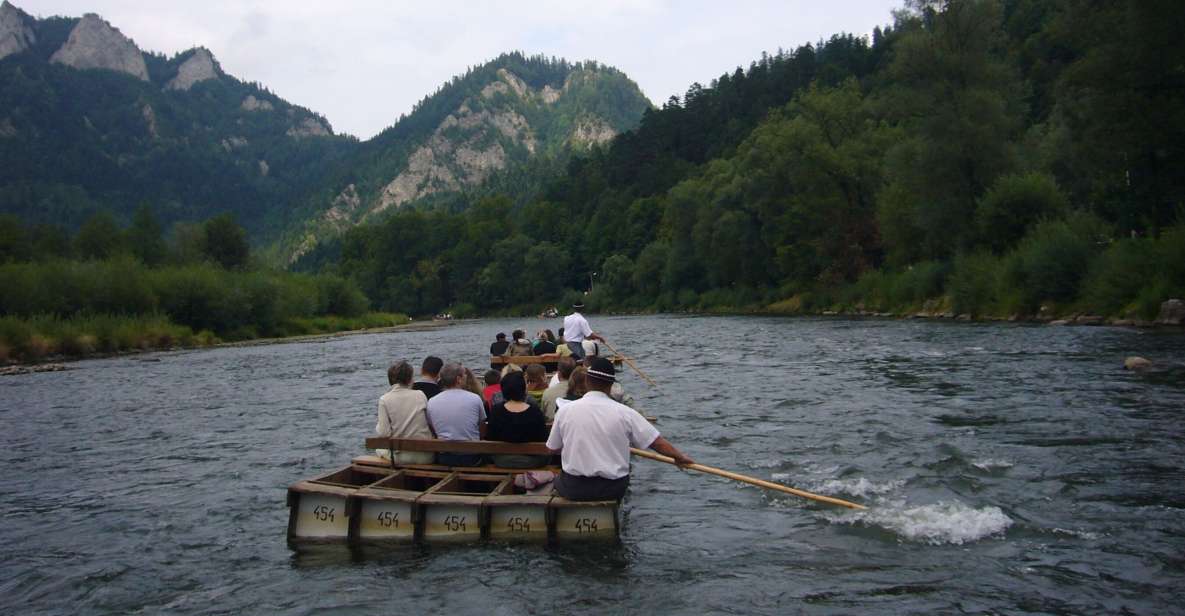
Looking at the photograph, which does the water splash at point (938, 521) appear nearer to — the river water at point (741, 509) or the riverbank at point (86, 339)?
the river water at point (741, 509)

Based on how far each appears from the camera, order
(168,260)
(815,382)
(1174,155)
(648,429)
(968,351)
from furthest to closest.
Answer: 1. (168,260)
2. (1174,155)
3. (968,351)
4. (815,382)
5. (648,429)

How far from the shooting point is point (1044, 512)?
9430mm

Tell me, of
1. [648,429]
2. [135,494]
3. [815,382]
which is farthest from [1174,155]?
[135,494]

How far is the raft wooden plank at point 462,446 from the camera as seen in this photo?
10250mm

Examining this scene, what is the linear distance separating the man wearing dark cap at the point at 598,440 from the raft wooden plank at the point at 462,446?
3.73 feet

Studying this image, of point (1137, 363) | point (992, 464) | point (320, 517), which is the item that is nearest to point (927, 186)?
point (1137, 363)

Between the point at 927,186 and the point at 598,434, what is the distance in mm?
40241

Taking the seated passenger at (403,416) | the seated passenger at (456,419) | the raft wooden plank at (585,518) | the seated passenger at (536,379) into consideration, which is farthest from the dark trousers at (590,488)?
the seated passenger at (536,379)

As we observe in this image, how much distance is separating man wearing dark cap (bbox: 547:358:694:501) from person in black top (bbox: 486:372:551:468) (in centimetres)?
136

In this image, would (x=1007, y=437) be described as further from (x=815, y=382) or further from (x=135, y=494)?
(x=135, y=494)

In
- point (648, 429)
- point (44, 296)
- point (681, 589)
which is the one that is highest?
point (44, 296)

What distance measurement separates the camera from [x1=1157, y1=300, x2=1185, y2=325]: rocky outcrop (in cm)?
2605

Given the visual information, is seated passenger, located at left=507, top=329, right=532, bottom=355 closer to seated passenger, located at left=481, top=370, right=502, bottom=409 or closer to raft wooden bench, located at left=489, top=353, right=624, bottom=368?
raft wooden bench, located at left=489, top=353, right=624, bottom=368

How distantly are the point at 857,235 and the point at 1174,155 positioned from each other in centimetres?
3267
